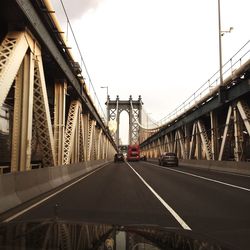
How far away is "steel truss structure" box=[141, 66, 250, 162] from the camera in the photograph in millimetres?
32188

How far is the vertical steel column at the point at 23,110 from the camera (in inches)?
616

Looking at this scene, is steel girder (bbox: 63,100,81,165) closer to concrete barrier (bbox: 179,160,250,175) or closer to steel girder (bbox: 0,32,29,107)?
concrete barrier (bbox: 179,160,250,175)

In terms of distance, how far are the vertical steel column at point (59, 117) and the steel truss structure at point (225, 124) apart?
11880 mm

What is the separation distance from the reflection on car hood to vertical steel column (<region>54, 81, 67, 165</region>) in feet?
58.6

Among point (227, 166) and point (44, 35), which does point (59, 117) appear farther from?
point (227, 166)

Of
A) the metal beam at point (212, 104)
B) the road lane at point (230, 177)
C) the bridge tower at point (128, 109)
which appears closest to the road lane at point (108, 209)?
the road lane at point (230, 177)

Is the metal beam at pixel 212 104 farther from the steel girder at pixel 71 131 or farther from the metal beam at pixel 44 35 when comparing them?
the metal beam at pixel 44 35

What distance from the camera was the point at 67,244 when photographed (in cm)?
462

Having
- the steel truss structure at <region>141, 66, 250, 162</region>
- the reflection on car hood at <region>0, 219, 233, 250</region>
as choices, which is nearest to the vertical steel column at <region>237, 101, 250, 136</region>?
the steel truss structure at <region>141, 66, 250, 162</region>

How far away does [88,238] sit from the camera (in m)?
4.98

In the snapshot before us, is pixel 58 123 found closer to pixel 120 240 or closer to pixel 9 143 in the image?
pixel 9 143

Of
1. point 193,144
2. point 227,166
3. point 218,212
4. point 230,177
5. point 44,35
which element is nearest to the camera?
point 218,212

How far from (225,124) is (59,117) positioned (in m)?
18.5

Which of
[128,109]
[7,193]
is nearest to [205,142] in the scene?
[7,193]
